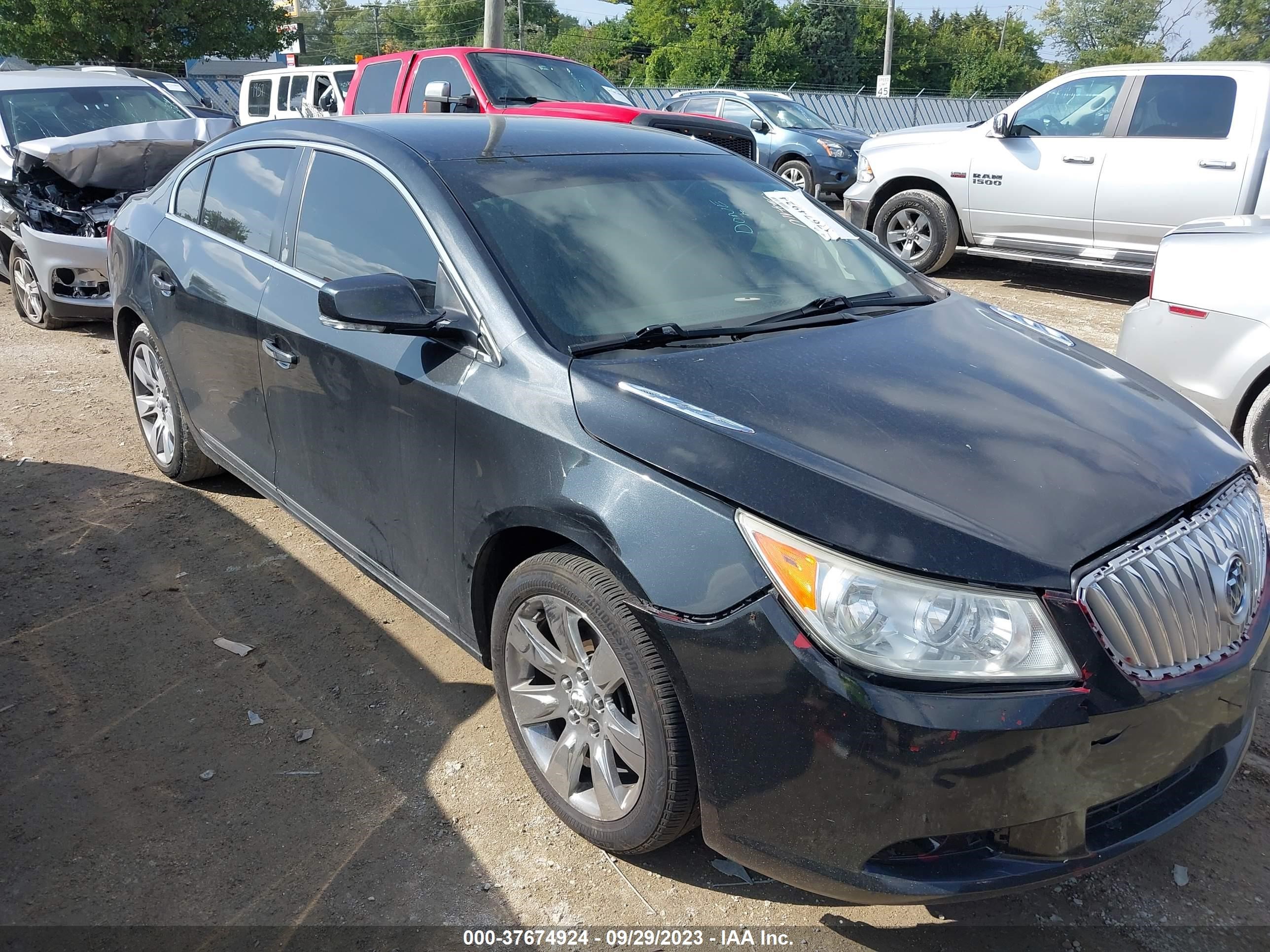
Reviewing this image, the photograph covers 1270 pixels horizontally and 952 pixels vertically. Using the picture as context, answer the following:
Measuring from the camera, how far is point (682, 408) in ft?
7.57

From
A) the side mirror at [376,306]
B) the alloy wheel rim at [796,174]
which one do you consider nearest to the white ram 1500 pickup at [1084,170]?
the alloy wheel rim at [796,174]

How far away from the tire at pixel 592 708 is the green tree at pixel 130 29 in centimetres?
3436

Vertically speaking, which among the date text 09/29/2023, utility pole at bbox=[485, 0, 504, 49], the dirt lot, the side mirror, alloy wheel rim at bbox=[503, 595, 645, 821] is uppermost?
utility pole at bbox=[485, 0, 504, 49]

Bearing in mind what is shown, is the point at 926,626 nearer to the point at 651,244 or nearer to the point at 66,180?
the point at 651,244

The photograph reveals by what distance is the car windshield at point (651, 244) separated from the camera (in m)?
2.74

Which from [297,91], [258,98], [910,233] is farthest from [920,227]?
[258,98]

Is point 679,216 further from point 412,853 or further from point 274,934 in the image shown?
point 274,934

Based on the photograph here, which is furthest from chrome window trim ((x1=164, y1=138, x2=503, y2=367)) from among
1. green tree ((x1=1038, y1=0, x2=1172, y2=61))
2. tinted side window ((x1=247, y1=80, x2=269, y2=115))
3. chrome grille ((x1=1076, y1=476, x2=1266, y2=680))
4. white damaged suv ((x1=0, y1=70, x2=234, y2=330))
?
green tree ((x1=1038, y1=0, x2=1172, y2=61))

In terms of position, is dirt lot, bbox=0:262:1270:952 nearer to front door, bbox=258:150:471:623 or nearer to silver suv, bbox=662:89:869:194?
front door, bbox=258:150:471:623

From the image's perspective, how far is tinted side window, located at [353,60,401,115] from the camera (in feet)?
33.0

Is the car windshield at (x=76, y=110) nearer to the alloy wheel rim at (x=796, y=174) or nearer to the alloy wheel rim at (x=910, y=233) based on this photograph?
the alloy wheel rim at (x=910, y=233)

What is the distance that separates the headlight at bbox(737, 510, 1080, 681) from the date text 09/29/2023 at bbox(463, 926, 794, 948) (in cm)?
85

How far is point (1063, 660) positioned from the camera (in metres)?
1.91

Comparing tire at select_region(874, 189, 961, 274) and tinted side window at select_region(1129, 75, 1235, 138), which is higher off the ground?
tinted side window at select_region(1129, 75, 1235, 138)
